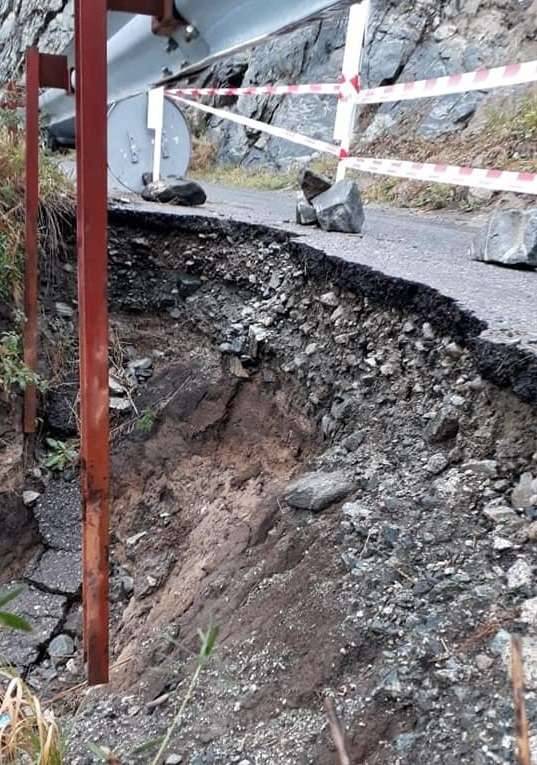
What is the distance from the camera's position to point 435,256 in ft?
10.9

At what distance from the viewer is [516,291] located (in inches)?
107

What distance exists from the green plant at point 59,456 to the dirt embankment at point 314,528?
0.92 feet

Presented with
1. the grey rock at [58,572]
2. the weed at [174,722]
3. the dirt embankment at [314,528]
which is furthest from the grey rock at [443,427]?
the grey rock at [58,572]

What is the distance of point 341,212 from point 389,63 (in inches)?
230

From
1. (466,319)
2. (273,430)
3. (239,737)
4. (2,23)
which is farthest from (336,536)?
(2,23)

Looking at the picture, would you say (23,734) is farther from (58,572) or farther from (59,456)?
(59,456)

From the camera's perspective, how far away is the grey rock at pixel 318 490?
6.77ft

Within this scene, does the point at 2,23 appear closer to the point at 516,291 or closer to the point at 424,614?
the point at 516,291

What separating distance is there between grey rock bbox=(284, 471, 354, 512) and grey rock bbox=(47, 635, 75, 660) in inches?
48.6

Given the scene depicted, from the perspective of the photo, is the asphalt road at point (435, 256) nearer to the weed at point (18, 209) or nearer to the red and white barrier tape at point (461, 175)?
the red and white barrier tape at point (461, 175)

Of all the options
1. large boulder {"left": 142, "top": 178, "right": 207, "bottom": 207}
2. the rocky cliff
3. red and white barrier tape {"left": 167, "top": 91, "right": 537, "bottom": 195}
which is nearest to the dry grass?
red and white barrier tape {"left": 167, "top": 91, "right": 537, "bottom": 195}

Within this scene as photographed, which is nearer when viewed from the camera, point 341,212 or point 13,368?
point 13,368

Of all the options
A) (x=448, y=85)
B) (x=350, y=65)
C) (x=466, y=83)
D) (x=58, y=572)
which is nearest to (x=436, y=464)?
(x=58, y=572)

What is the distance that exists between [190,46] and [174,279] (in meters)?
2.46
